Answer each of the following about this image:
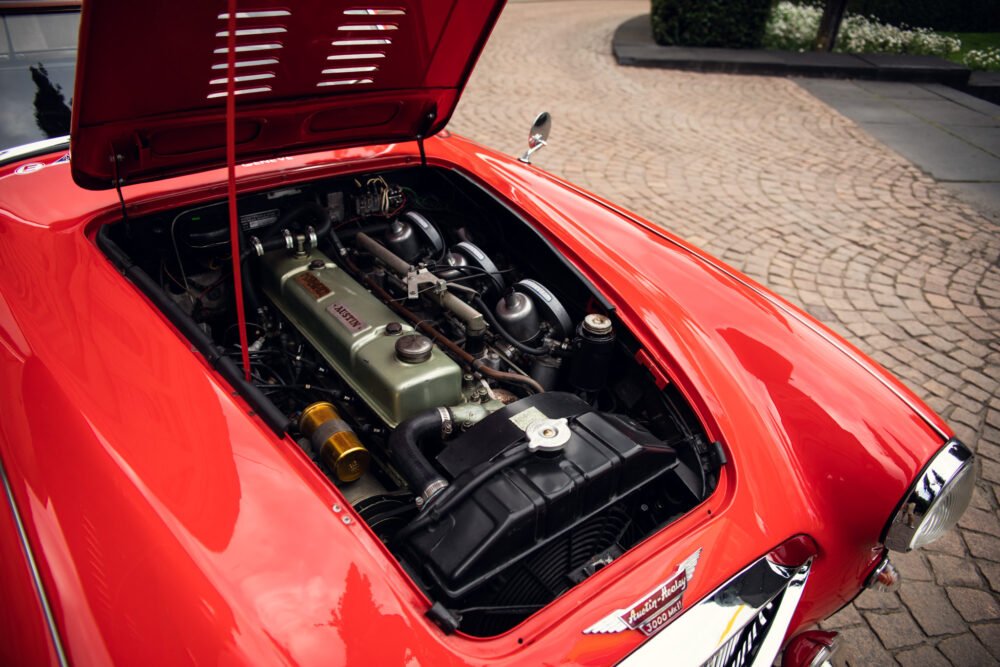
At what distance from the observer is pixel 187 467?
4.41 ft

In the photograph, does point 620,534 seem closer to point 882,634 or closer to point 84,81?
point 882,634

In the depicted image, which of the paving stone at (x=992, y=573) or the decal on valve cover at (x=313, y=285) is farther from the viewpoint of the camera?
the paving stone at (x=992, y=573)

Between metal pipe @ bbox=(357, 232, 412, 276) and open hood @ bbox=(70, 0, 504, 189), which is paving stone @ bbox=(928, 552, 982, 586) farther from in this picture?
open hood @ bbox=(70, 0, 504, 189)

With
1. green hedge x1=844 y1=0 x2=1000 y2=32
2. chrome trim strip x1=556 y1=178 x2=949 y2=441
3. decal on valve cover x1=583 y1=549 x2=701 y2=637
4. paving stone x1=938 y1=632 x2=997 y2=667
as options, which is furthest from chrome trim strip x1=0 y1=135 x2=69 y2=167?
green hedge x1=844 y1=0 x2=1000 y2=32

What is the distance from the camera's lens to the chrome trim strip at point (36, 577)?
1145 mm

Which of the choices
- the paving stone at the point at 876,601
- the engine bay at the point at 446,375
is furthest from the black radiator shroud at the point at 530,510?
the paving stone at the point at 876,601

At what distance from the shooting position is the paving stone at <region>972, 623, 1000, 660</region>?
2.22 m

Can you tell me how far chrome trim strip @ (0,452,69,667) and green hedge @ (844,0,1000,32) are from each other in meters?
12.9

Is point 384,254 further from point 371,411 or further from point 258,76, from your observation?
point 258,76

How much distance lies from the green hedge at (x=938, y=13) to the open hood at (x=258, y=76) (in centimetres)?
1156

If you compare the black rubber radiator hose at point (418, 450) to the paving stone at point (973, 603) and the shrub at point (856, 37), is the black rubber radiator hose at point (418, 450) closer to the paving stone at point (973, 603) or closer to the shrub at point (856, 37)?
the paving stone at point (973, 603)

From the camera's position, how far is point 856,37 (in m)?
9.80

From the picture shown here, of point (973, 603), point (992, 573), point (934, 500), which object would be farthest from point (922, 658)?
point (934, 500)

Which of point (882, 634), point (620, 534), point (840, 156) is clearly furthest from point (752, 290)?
point (840, 156)
